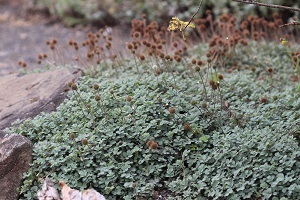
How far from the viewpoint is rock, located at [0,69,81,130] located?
4.40m

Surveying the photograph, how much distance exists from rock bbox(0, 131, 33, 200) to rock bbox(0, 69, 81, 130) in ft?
1.89

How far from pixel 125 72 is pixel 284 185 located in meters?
2.34

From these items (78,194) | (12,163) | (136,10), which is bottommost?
(78,194)

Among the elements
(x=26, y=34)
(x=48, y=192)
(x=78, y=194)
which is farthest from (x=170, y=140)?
(x=26, y=34)

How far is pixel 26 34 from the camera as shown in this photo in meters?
9.85

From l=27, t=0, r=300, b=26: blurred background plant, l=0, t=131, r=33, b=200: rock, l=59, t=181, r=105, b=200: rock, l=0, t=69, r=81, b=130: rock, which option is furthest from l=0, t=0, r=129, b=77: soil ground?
l=59, t=181, r=105, b=200: rock

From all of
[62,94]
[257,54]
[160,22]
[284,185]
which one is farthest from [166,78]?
[160,22]

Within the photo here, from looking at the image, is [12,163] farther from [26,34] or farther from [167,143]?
[26,34]

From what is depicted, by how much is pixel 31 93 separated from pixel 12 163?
117 centimetres

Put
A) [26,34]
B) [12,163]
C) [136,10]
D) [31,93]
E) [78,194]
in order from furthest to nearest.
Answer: [26,34] → [136,10] → [31,93] → [12,163] → [78,194]

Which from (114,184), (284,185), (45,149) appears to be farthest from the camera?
(45,149)

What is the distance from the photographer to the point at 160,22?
29.6 feet

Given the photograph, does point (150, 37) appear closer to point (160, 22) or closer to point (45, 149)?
point (45, 149)

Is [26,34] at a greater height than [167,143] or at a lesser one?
greater
